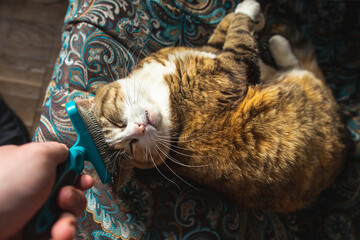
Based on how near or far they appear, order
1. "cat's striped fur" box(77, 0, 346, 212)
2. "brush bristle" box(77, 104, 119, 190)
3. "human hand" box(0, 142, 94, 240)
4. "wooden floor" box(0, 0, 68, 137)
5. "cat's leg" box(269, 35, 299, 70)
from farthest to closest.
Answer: "wooden floor" box(0, 0, 68, 137) → "cat's leg" box(269, 35, 299, 70) → "cat's striped fur" box(77, 0, 346, 212) → "brush bristle" box(77, 104, 119, 190) → "human hand" box(0, 142, 94, 240)

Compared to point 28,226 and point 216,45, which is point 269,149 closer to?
point 216,45

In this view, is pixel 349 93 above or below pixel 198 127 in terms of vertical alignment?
above

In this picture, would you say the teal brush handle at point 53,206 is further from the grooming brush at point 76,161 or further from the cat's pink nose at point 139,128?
the cat's pink nose at point 139,128

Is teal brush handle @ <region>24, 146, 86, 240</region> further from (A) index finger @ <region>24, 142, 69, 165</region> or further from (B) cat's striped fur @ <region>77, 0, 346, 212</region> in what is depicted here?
(B) cat's striped fur @ <region>77, 0, 346, 212</region>

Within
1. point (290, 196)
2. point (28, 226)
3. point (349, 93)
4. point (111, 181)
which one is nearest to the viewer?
point (28, 226)

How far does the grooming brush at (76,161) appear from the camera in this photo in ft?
1.48

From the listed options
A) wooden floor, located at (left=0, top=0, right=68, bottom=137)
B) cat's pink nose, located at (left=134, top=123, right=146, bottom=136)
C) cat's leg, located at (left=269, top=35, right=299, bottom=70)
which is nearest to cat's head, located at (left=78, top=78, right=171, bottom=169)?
cat's pink nose, located at (left=134, top=123, right=146, bottom=136)

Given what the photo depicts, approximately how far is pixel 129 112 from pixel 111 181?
0.24 meters

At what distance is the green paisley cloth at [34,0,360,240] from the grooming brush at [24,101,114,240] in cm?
Answer: 16

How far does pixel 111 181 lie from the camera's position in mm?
791

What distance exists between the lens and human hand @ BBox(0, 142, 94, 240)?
0.41 metres

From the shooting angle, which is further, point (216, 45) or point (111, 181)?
point (216, 45)

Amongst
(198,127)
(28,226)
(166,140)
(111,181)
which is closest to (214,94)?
(198,127)

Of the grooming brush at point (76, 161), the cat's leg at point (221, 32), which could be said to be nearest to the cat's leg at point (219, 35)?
the cat's leg at point (221, 32)
